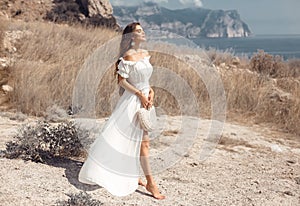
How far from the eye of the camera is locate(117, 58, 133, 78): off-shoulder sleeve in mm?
4354

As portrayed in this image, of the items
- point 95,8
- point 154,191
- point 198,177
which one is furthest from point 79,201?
point 95,8

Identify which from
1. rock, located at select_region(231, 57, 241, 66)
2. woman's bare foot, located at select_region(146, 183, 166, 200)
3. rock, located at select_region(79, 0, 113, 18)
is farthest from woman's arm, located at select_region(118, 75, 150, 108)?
rock, located at select_region(79, 0, 113, 18)

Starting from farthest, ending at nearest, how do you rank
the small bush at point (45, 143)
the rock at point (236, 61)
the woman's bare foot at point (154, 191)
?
the rock at point (236, 61) → the small bush at point (45, 143) → the woman's bare foot at point (154, 191)

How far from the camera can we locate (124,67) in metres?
4.36

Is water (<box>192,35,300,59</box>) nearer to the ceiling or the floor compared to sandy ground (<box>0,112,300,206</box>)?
nearer to the floor

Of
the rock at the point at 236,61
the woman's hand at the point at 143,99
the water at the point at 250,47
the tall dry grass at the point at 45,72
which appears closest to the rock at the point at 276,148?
the woman's hand at the point at 143,99

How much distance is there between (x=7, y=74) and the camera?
955 centimetres

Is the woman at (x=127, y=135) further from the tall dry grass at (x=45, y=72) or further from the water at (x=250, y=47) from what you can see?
→ the water at (x=250, y=47)

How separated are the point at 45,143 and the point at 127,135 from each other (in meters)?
1.40

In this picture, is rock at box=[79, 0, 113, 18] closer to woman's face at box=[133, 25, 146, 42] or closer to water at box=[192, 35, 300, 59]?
water at box=[192, 35, 300, 59]

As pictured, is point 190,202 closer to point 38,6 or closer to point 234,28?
point 38,6

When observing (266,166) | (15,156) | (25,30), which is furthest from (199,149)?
(25,30)

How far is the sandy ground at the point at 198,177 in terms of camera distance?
175 inches

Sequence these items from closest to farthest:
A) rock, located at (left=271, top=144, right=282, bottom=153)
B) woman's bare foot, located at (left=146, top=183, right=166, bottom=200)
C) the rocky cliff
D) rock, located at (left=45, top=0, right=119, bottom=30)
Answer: woman's bare foot, located at (left=146, top=183, right=166, bottom=200) → rock, located at (left=271, top=144, right=282, bottom=153) → the rocky cliff → rock, located at (left=45, top=0, right=119, bottom=30)
